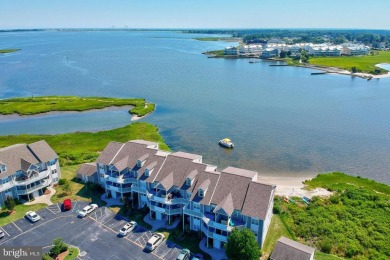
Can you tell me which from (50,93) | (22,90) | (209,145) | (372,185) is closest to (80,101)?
(50,93)

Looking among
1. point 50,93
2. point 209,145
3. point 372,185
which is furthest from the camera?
point 50,93

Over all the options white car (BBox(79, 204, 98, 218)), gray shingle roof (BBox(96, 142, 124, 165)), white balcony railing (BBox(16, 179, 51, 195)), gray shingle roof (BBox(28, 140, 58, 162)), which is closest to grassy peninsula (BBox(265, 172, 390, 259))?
white car (BBox(79, 204, 98, 218))

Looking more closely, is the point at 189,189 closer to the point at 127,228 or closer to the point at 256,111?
the point at 127,228

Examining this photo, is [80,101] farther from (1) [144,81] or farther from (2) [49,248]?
(2) [49,248]

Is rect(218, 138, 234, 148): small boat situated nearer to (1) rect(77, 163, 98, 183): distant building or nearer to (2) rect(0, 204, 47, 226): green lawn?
(1) rect(77, 163, 98, 183): distant building

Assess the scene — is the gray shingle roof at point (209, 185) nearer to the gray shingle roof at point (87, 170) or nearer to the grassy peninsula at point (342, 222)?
the grassy peninsula at point (342, 222)

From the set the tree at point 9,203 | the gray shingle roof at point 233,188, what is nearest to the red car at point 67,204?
the tree at point 9,203
